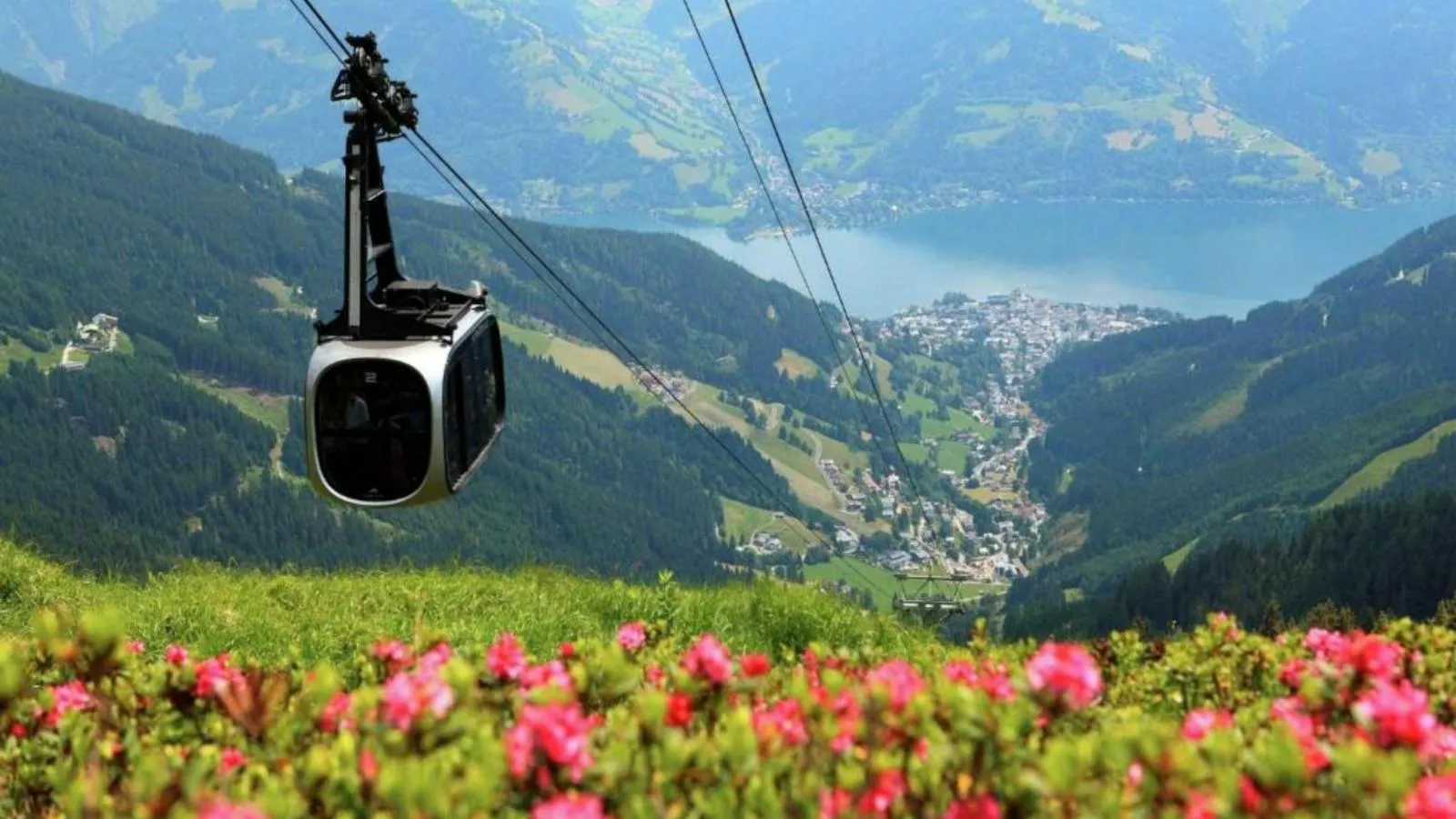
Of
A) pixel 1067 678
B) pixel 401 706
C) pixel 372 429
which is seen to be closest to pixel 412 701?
pixel 401 706

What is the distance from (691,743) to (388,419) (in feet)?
35.5

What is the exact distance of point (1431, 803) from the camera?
8.92 feet

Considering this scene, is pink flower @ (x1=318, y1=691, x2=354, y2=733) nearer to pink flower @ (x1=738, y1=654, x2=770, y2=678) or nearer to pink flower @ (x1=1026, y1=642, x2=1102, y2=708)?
pink flower @ (x1=738, y1=654, x2=770, y2=678)

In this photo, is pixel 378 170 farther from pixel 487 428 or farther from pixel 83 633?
pixel 83 633

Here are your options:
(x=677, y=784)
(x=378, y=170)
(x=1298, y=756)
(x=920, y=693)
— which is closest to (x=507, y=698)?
(x=677, y=784)

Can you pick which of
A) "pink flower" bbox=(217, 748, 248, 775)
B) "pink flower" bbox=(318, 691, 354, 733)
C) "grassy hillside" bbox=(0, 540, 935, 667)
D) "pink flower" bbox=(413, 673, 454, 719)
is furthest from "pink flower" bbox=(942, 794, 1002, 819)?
"grassy hillside" bbox=(0, 540, 935, 667)

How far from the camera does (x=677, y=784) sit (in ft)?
10.8

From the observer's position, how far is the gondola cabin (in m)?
13.3

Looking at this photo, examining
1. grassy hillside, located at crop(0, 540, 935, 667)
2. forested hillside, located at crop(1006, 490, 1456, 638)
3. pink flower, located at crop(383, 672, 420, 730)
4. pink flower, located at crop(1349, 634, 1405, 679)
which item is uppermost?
pink flower, located at crop(383, 672, 420, 730)

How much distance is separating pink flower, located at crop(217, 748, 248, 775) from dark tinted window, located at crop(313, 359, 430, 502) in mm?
9725

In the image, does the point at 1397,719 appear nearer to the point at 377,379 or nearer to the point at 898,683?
the point at 898,683

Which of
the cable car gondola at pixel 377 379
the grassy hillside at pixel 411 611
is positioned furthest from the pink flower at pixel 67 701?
the cable car gondola at pixel 377 379

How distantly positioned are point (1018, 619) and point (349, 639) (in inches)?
5169

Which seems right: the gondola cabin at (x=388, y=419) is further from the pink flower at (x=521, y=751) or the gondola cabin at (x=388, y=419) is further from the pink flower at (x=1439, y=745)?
the pink flower at (x=1439, y=745)
